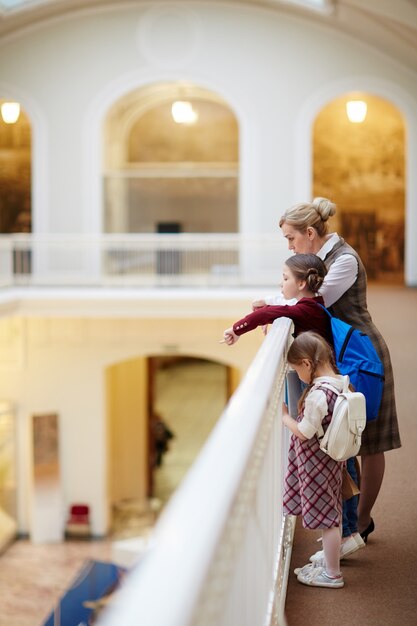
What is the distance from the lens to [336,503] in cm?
398

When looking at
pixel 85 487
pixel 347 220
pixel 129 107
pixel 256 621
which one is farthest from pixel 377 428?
pixel 347 220

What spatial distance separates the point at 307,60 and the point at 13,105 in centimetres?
659

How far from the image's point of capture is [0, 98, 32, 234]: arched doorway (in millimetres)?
26062

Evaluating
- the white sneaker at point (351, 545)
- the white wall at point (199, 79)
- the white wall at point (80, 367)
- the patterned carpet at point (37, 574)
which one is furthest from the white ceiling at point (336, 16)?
the white sneaker at point (351, 545)

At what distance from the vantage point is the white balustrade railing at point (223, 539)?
4.36ft

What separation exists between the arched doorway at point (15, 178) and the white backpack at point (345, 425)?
2350cm

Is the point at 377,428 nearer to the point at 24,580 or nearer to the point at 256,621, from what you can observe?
the point at 256,621

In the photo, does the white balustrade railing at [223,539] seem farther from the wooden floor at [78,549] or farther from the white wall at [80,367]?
the white wall at [80,367]

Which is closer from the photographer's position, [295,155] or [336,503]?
[336,503]

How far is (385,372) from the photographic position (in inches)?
179

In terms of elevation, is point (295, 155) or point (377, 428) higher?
point (295, 155)

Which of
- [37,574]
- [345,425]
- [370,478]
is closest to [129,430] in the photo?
[37,574]

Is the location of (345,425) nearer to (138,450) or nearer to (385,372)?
(385,372)

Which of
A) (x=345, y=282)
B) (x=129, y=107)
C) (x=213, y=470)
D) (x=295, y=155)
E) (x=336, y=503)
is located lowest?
(x=336, y=503)
